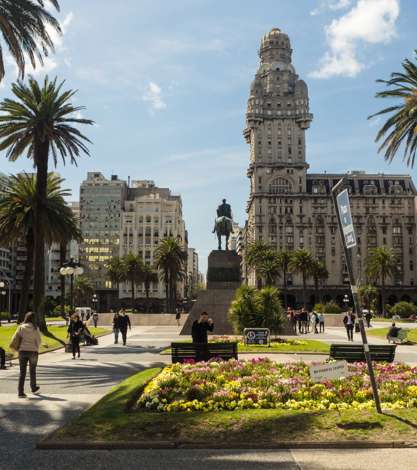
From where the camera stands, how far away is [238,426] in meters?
8.98

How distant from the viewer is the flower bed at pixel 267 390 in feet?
34.5

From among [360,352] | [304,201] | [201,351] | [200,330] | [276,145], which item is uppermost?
[276,145]

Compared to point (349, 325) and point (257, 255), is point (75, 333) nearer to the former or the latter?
point (349, 325)

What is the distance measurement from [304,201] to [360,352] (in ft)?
392

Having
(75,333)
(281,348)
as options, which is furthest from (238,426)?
(281,348)

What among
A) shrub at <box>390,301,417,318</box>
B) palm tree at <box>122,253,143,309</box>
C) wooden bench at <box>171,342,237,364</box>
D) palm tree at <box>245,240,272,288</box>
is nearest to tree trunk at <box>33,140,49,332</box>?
wooden bench at <box>171,342,237,364</box>

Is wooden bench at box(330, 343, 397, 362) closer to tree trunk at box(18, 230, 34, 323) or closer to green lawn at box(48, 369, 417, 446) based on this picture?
green lawn at box(48, 369, 417, 446)

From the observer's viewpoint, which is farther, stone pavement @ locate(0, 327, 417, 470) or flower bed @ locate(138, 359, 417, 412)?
flower bed @ locate(138, 359, 417, 412)

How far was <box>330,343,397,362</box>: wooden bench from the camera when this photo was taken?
16281 mm

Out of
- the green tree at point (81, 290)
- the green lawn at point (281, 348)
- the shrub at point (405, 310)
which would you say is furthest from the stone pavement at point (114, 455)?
the green tree at point (81, 290)

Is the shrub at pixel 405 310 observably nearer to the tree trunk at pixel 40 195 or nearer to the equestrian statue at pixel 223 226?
the equestrian statue at pixel 223 226

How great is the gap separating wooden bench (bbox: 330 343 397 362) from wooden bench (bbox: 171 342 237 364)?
3332 millimetres

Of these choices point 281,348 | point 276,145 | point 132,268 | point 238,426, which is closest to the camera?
point 238,426

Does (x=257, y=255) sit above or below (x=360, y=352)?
above
